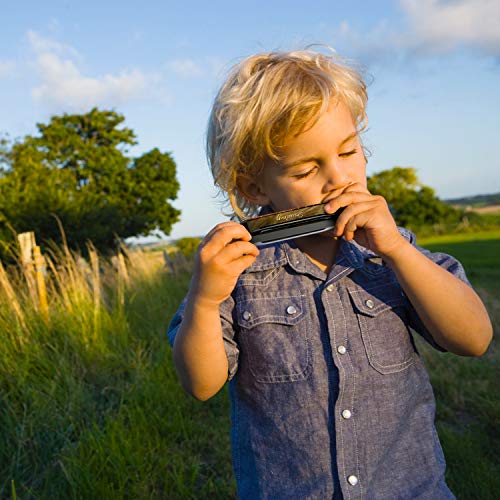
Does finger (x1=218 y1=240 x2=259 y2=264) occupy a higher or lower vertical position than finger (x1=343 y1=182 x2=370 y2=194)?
lower

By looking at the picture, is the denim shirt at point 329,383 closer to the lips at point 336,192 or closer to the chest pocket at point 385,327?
the chest pocket at point 385,327

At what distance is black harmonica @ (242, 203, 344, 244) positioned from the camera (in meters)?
1.56

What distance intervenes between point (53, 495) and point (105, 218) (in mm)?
14144

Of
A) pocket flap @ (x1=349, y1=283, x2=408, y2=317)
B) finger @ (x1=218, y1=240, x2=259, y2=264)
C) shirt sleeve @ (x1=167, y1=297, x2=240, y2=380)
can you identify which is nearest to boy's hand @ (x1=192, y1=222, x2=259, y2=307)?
finger @ (x1=218, y1=240, x2=259, y2=264)

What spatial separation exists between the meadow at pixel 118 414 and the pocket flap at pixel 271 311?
1525mm

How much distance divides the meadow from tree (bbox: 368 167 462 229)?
120 ft

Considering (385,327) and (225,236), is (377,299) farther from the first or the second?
(225,236)

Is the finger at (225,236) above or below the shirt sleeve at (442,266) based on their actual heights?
Result: above

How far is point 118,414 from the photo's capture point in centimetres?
346

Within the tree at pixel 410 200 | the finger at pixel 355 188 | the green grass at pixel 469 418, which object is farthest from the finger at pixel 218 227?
the tree at pixel 410 200

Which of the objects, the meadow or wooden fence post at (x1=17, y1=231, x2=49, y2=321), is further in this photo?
wooden fence post at (x1=17, y1=231, x2=49, y2=321)

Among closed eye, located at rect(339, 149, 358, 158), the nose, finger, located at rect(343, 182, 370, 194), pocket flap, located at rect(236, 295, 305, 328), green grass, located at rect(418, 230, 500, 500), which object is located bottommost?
green grass, located at rect(418, 230, 500, 500)

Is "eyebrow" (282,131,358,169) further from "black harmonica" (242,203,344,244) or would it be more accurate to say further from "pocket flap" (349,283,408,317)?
"pocket flap" (349,283,408,317)

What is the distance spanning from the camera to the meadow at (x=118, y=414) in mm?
2943
